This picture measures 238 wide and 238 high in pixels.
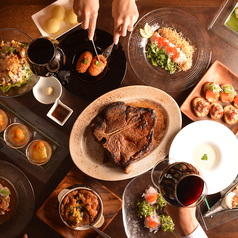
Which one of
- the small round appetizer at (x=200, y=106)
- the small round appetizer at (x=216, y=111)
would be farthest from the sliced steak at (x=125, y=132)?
the small round appetizer at (x=216, y=111)

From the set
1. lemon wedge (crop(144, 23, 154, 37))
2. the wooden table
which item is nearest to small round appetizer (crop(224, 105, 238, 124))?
the wooden table

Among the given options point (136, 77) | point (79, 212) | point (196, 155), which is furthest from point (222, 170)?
point (79, 212)

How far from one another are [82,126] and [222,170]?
1898 millimetres

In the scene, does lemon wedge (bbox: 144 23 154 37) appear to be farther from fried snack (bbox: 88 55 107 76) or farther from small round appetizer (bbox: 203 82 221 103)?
small round appetizer (bbox: 203 82 221 103)

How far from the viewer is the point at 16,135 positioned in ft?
9.10

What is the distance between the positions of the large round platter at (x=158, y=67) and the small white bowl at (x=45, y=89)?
39.4 inches

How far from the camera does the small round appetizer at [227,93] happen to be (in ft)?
9.39

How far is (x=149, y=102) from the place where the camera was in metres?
2.88

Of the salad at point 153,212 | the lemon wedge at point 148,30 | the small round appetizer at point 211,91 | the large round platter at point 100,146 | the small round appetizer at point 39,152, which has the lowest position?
the small round appetizer at point 39,152

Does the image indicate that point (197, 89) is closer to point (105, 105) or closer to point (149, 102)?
point (149, 102)

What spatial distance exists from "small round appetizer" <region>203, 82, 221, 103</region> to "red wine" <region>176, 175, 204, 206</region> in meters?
1.33

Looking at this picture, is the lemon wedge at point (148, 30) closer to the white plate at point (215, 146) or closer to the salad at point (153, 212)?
the white plate at point (215, 146)

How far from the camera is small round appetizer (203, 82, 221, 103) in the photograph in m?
2.80

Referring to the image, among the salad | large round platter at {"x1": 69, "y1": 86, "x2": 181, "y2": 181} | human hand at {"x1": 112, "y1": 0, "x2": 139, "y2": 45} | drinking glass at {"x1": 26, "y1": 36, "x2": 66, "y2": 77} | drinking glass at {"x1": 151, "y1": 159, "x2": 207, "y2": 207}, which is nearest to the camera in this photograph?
drinking glass at {"x1": 151, "y1": 159, "x2": 207, "y2": 207}
